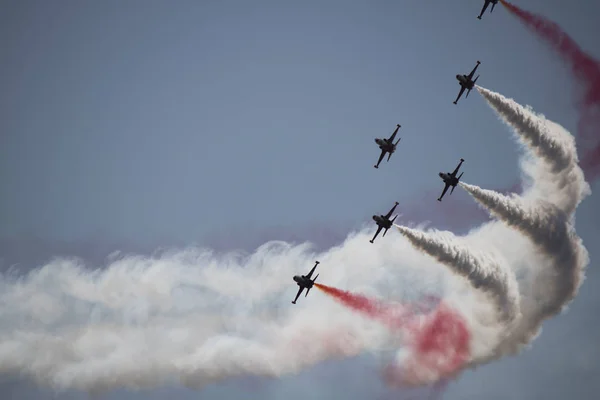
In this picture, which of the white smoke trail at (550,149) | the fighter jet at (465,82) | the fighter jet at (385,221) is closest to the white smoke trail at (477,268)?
the fighter jet at (385,221)

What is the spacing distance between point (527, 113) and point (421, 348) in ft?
67.1

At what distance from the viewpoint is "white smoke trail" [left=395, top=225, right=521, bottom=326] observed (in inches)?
2234

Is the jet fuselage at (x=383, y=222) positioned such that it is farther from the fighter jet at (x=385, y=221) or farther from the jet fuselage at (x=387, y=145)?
the jet fuselage at (x=387, y=145)

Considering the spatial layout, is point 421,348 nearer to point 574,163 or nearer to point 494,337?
point 494,337

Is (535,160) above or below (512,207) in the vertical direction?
above

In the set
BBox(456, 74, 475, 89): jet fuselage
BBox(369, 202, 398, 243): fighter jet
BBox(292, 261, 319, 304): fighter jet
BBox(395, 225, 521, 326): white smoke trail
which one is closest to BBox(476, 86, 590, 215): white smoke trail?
BBox(456, 74, 475, 89): jet fuselage

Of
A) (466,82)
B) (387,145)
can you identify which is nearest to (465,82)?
(466,82)

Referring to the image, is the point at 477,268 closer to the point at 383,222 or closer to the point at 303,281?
the point at 383,222

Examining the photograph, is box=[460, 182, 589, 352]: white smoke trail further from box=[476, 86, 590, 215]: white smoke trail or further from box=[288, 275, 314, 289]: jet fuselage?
box=[288, 275, 314, 289]: jet fuselage

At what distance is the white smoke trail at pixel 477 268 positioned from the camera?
2234 inches

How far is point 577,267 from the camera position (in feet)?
188

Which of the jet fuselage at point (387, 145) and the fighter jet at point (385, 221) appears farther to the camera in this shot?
the jet fuselage at point (387, 145)

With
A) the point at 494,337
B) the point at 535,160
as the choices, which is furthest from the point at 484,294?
the point at 535,160

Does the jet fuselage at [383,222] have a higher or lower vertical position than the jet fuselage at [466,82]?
lower
